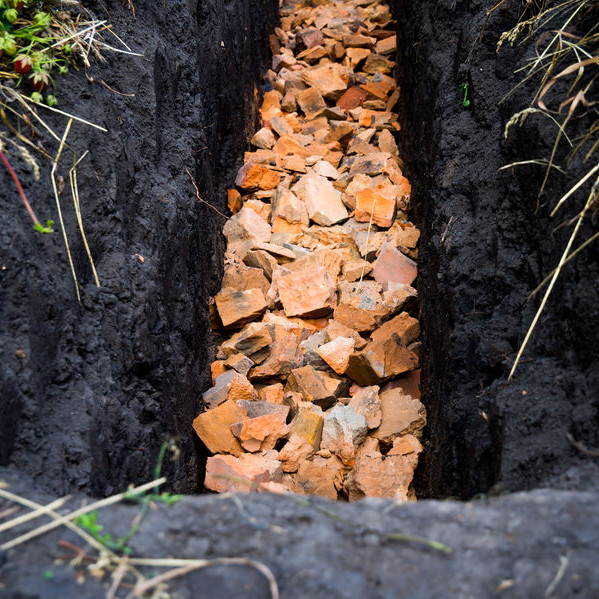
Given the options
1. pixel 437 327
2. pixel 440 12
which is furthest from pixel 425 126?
pixel 437 327

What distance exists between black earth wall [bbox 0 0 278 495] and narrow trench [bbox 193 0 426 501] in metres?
0.26

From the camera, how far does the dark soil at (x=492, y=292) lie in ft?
5.68

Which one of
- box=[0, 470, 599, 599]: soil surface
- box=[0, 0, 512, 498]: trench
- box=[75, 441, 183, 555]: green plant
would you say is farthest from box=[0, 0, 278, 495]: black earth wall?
box=[0, 470, 599, 599]: soil surface

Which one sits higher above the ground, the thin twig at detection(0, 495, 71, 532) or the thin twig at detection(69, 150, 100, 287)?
the thin twig at detection(69, 150, 100, 287)

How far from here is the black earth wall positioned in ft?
5.93

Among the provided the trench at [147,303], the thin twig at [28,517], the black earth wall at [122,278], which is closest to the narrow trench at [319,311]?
the trench at [147,303]

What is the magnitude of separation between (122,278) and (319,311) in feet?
5.25

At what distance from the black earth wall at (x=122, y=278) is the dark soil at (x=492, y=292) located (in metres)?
1.29

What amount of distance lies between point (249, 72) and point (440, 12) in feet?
6.36

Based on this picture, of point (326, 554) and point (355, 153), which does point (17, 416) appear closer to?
point (326, 554)

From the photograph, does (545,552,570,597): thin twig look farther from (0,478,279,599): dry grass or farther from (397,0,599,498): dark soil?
(0,478,279,599): dry grass

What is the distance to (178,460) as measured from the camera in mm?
2637

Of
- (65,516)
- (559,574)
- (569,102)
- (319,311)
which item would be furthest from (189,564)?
(319,311)

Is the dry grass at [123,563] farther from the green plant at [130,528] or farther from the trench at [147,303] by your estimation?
the trench at [147,303]
